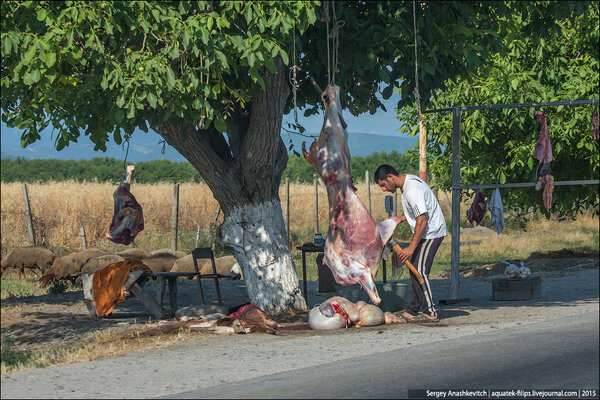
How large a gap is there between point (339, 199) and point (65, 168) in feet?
213

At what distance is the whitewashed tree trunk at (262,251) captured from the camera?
12.6 metres

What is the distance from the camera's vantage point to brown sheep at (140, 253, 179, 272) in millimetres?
18781

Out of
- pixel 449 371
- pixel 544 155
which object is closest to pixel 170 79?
pixel 449 371

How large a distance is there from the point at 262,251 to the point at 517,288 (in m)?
4.27

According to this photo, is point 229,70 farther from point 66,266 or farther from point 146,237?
point 146,237

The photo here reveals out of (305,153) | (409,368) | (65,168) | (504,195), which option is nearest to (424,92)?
(305,153)

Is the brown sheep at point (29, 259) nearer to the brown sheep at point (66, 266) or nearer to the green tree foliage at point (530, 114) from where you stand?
the brown sheep at point (66, 266)

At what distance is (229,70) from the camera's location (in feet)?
32.6

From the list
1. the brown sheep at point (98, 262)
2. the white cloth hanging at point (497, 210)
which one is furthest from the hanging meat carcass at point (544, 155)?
the brown sheep at point (98, 262)

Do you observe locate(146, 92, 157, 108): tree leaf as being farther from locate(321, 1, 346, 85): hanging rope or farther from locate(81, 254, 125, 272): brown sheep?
locate(81, 254, 125, 272): brown sheep

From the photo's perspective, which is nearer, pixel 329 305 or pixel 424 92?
pixel 329 305

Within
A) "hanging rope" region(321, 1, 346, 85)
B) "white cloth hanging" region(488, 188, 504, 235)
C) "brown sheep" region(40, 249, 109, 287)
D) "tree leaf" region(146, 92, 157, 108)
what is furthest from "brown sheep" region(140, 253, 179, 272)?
"tree leaf" region(146, 92, 157, 108)

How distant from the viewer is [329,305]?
37.4 feet

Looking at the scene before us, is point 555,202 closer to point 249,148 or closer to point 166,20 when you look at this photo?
point 249,148
